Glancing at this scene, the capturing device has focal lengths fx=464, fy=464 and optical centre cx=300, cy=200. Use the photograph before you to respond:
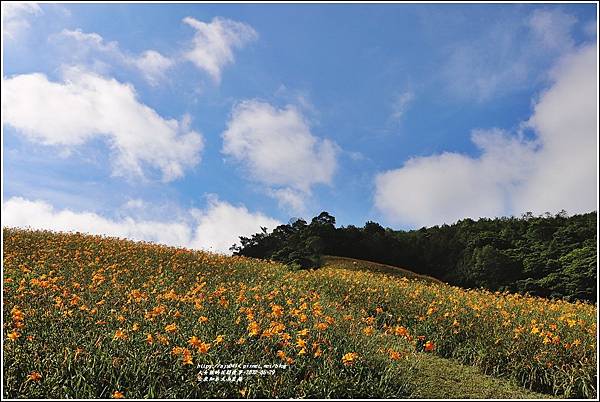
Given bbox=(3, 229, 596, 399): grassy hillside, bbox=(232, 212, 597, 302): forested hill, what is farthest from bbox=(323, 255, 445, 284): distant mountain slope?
bbox=(3, 229, 596, 399): grassy hillside

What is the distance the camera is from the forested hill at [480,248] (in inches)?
653

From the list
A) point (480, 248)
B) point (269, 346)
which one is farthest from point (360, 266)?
point (269, 346)

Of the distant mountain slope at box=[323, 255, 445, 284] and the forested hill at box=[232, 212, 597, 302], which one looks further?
the forested hill at box=[232, 212, 597, 302]

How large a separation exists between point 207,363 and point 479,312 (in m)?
4.82

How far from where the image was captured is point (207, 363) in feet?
13.5

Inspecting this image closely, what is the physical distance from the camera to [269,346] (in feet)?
15.0

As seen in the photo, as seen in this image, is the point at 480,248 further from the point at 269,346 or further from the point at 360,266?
the point at 269,346

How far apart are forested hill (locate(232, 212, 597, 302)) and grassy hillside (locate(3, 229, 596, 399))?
824 centimetres

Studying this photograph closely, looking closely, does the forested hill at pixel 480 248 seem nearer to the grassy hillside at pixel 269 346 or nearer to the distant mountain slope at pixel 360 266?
the distant mountain slope at pixel 360 266

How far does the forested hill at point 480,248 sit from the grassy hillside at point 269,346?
824 centimetres

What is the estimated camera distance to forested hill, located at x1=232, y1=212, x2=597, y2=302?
1659cm

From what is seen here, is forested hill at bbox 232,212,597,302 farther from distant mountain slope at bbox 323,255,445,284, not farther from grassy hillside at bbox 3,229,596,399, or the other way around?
grassy hillside at bbox 3,229,596,399

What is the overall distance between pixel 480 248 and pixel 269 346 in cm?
2046

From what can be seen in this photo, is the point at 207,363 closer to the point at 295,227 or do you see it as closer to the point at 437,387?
the point at 437,387
